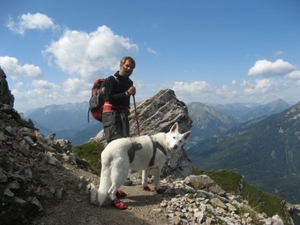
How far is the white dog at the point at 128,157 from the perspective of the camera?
28.9 ft

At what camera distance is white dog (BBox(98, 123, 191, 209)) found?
28.9ft

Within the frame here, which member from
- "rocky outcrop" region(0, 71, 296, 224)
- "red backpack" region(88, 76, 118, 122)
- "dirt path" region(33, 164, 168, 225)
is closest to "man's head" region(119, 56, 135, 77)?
"red backpack" region(88, 76, 118, 122)

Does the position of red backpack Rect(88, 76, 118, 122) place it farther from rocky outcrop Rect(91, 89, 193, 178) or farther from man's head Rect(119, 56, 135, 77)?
rocky outcrop Rect(91, 89, 193, 178)

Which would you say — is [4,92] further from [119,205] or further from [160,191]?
[119,205]

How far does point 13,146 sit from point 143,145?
4971 mm

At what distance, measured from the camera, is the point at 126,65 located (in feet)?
33.4

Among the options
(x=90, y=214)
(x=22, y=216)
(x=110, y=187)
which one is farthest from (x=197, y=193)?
(x=22, y=216)

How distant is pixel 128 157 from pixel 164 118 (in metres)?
27.5

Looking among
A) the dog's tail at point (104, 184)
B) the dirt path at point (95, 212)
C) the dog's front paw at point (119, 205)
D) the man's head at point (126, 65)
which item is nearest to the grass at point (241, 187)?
the dirt path at point (95, 212)

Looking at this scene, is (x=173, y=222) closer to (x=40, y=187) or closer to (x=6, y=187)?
(x=40, y=187)

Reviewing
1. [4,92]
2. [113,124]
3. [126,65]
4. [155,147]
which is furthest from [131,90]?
[4,92]

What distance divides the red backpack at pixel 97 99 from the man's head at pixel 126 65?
969 mm

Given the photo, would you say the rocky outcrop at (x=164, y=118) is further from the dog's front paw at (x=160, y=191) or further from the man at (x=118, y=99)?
the man at (x=118, y=99)

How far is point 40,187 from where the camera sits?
8.71 metres
